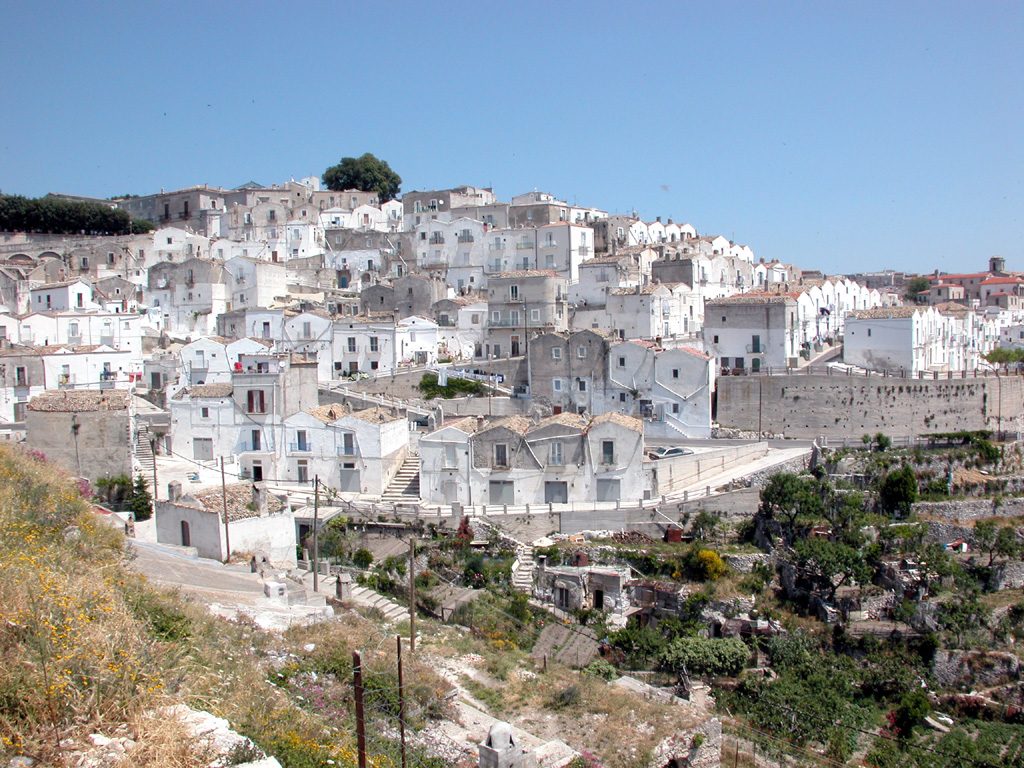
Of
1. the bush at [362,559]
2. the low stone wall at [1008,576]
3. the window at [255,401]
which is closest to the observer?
the low stone wall at [1008,576]

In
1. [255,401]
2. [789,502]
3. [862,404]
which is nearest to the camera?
[789,502]

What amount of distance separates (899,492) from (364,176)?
5466cm

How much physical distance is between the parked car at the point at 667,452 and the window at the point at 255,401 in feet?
44.0

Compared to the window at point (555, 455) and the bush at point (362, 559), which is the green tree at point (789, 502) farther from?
the bush at point (362, 559)

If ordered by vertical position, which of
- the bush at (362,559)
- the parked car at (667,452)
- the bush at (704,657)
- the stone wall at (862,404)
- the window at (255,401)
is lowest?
the bush at (704,657)

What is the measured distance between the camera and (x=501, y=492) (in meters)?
28.4

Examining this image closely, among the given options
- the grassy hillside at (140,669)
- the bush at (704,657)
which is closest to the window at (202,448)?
the grassy hillside at (140,669)

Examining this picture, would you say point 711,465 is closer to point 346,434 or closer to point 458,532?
point 458,532

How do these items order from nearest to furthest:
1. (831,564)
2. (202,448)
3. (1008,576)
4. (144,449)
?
1. (831,564)
2. (1008,576)
3. (144,449)
4. (202,448)

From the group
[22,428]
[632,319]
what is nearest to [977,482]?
[632,319]

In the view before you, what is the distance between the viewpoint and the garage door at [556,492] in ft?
93.3

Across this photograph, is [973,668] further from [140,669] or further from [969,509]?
[140,669]

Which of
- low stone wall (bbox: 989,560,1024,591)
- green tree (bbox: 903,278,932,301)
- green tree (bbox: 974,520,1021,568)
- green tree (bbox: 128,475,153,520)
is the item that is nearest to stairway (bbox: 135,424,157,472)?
green tree (bbox: 128,475,153,520)

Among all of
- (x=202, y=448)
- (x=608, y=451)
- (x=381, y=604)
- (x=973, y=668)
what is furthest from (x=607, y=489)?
(x=202, y=448)
